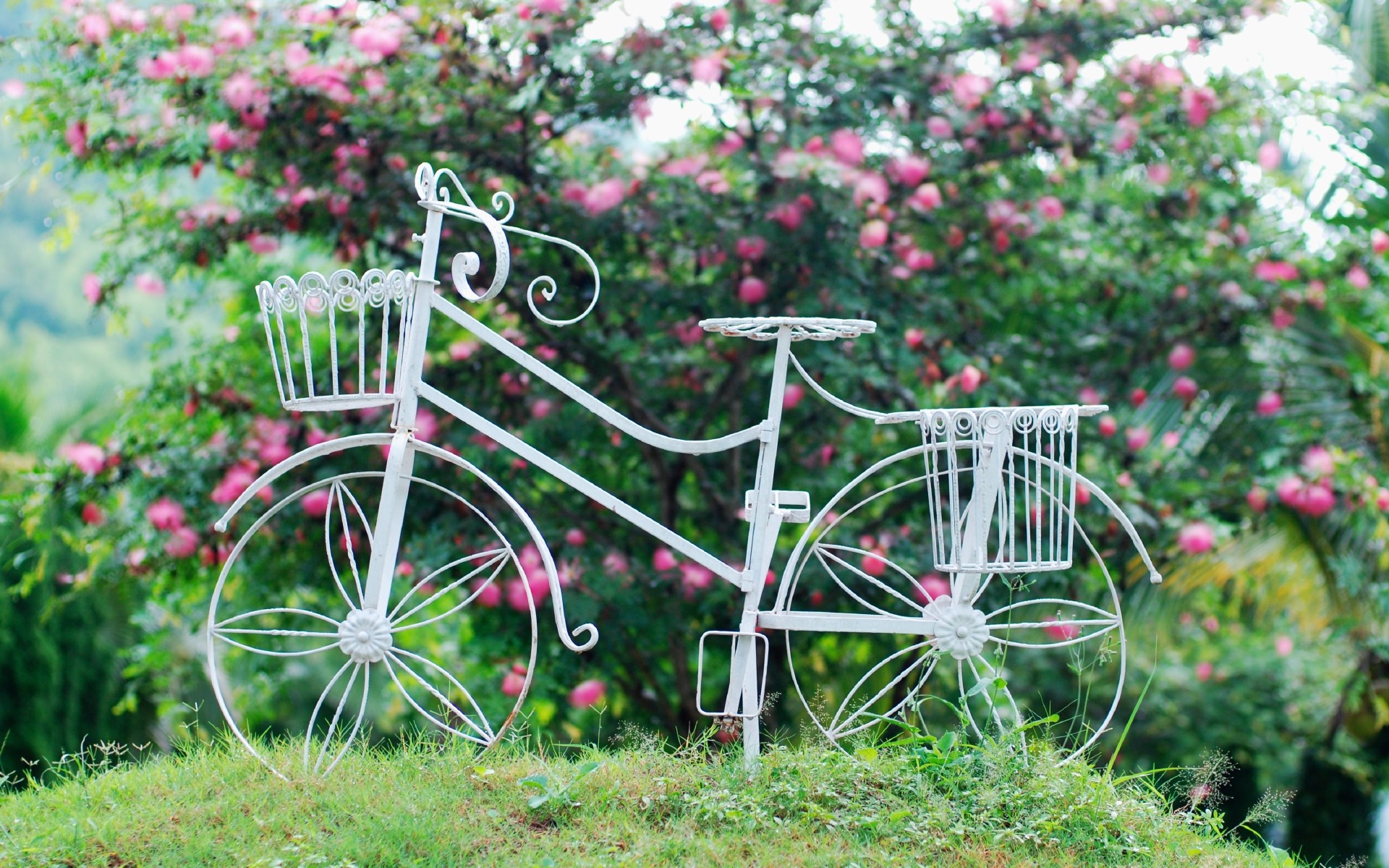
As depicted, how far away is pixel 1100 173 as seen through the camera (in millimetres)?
5105

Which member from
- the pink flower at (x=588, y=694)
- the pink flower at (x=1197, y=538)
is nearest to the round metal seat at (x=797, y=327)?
the pink flower at (x=588, y=694)

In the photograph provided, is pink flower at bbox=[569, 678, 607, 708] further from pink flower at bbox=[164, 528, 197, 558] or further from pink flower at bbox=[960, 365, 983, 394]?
pink flower at bbox=[960, 365, 983, 394]

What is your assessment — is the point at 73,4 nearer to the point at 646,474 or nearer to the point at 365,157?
the point at 365,157

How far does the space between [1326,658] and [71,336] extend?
18023 millimetres

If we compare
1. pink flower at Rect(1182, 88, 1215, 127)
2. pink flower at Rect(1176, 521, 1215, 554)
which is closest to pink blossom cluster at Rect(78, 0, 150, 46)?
pink flower at Rect(1182, 88, 1215, 127)

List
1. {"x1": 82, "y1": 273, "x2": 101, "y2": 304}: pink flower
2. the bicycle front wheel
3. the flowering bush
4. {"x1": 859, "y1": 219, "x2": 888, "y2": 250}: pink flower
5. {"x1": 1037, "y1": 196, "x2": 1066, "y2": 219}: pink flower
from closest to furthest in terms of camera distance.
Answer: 1. the bicycle front wheel
2. the flowering bush
3. {"x1": 859, "y1": 219, "x2": 888, "y2": 250}: pink flower
4. {"x1": 1037, "y1": 196, "x2": 1066, "y2": 219}: pink flower
5. {"x1": 82, "y1": 273, "x2": 101, "y2": 304}: pink flower

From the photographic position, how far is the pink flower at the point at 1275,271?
5305mm

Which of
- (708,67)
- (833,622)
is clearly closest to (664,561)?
(833,622)

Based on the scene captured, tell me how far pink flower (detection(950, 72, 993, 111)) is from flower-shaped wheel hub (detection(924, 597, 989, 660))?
7.36 feet

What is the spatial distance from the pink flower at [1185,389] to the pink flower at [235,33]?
13.5 feet

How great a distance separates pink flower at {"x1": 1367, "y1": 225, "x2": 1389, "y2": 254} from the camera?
5.52m

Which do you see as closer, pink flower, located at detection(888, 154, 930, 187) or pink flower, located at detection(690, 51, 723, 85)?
pink flower, located at detection(690, 51, 723, 85)

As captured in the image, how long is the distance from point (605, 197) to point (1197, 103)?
246 cm

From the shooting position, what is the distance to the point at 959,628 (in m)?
3.47
